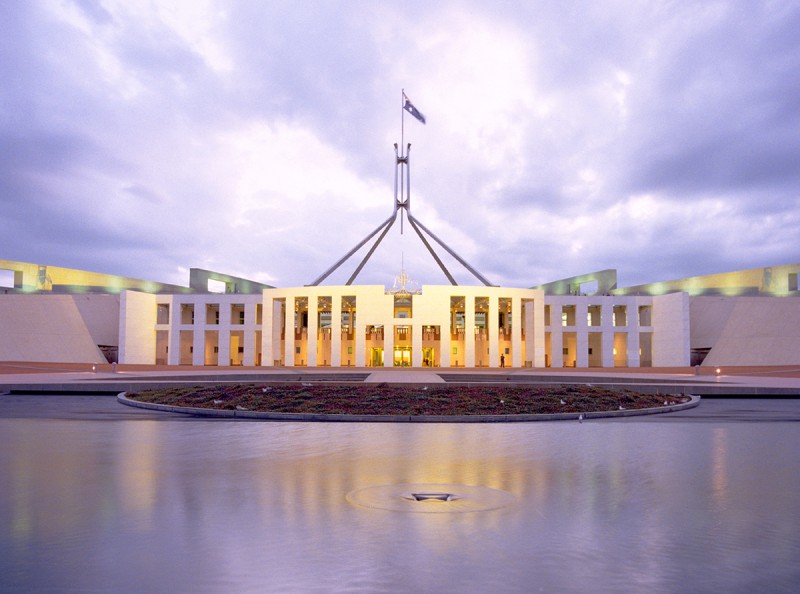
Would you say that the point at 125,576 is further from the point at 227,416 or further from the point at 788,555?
the point at 227,416

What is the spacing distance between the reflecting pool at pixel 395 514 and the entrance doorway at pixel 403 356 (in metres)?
42.8

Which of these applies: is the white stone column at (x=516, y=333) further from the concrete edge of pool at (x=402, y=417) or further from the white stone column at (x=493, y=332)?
the concrete edge of pool at (x=402, y=417)

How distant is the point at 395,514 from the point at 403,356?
49.2 m

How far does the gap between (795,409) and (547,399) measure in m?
7.35

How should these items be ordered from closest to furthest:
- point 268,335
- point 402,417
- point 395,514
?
point 395,514, point 402,417, point 268,335

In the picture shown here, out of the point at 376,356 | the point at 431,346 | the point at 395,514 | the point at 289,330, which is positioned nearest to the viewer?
the point at 395,514

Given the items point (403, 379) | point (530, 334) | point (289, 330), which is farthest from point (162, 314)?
point (403, 379)

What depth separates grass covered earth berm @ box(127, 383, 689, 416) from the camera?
1694 centimetres

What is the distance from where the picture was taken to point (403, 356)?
182ft

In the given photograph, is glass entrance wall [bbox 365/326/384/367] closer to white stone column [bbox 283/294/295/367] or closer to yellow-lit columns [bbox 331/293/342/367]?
yellow-lit columns [bbox 331/293/342/367]

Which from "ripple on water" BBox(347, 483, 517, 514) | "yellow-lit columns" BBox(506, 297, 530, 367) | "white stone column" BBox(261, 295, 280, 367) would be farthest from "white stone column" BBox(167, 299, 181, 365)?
"ripple on water" BBox(347, 483, 517, 514)

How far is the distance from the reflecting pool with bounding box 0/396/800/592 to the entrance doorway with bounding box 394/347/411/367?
4277 cm

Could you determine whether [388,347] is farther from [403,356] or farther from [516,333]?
[516,333]

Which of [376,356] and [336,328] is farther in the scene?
[376,356]
